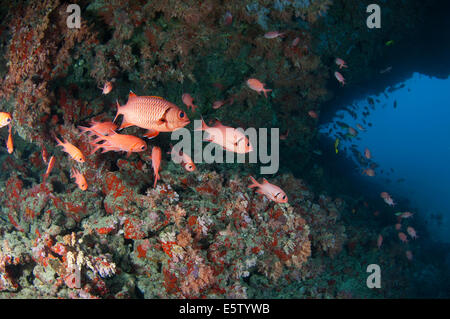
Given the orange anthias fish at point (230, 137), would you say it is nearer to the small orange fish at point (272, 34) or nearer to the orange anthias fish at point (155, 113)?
the orange anthias fish at point (155, 113)

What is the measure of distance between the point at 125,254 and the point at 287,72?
6.12 meters

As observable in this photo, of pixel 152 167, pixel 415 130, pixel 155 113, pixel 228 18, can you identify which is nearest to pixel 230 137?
pixel 155 113

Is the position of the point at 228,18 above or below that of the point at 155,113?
above

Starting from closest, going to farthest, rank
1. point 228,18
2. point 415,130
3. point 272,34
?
1. point 228,18
2. point 272,34
3. point 415,130

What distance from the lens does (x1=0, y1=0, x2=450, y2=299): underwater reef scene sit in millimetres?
3395

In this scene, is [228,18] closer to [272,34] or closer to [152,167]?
[272,34]

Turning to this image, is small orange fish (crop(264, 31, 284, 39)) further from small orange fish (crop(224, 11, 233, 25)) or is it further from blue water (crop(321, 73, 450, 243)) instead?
blue water (crop(321, 73, 450, 243))

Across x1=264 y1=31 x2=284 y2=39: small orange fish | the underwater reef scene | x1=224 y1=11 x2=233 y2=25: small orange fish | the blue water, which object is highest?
the blue water

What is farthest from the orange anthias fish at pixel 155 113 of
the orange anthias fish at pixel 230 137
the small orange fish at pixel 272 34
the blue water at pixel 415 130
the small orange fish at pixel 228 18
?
the blue water at pixel 415 130

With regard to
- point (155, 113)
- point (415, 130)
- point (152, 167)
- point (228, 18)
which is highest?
point (415, 130)

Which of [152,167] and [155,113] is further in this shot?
[152,167]

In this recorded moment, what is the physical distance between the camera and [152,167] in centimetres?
461

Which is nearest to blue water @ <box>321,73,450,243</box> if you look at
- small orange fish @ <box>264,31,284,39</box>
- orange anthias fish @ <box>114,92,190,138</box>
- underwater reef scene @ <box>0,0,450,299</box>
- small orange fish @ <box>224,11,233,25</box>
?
underwater reef scene @ <box>0,0,450,299</box>

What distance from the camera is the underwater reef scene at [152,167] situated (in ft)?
11.1
